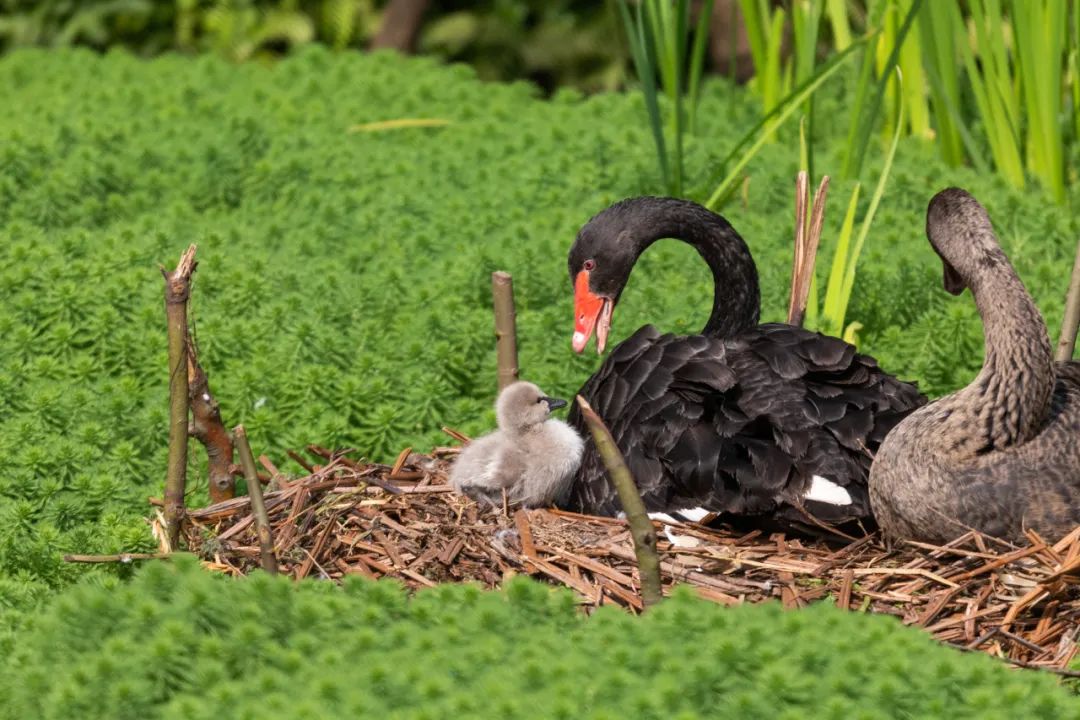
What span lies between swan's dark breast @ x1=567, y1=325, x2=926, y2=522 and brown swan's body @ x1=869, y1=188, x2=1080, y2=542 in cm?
24

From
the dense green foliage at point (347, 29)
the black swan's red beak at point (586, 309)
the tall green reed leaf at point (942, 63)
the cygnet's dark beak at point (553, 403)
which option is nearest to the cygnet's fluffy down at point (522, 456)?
the cygnet's dark beak at point (553, 403)

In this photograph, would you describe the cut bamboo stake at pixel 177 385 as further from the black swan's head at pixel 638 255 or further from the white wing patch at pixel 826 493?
the white wing patch at pixel 826 493

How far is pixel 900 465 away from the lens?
372cm

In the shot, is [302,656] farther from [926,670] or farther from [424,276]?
[424,276]

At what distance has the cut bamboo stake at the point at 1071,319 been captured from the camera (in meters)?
4.43

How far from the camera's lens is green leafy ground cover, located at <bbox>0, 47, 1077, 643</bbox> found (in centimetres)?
488

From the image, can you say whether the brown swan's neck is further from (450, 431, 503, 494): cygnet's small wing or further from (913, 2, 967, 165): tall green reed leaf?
(913, 2, 967, 165): tall green reed leaf

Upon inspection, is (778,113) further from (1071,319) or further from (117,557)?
(117,557)

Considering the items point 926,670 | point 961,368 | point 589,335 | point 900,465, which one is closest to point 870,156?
point 961,368

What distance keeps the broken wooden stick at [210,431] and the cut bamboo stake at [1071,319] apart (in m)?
2.41

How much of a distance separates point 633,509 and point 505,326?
4.64 ft

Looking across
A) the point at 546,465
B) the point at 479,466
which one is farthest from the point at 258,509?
the point at 546,465

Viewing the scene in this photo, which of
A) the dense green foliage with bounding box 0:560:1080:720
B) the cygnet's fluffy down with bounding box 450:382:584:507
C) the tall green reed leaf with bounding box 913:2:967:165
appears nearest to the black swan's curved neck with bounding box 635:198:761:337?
the cygnet's fluffy down with bounding box 450:382:584:507

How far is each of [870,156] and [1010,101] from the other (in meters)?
0.86
